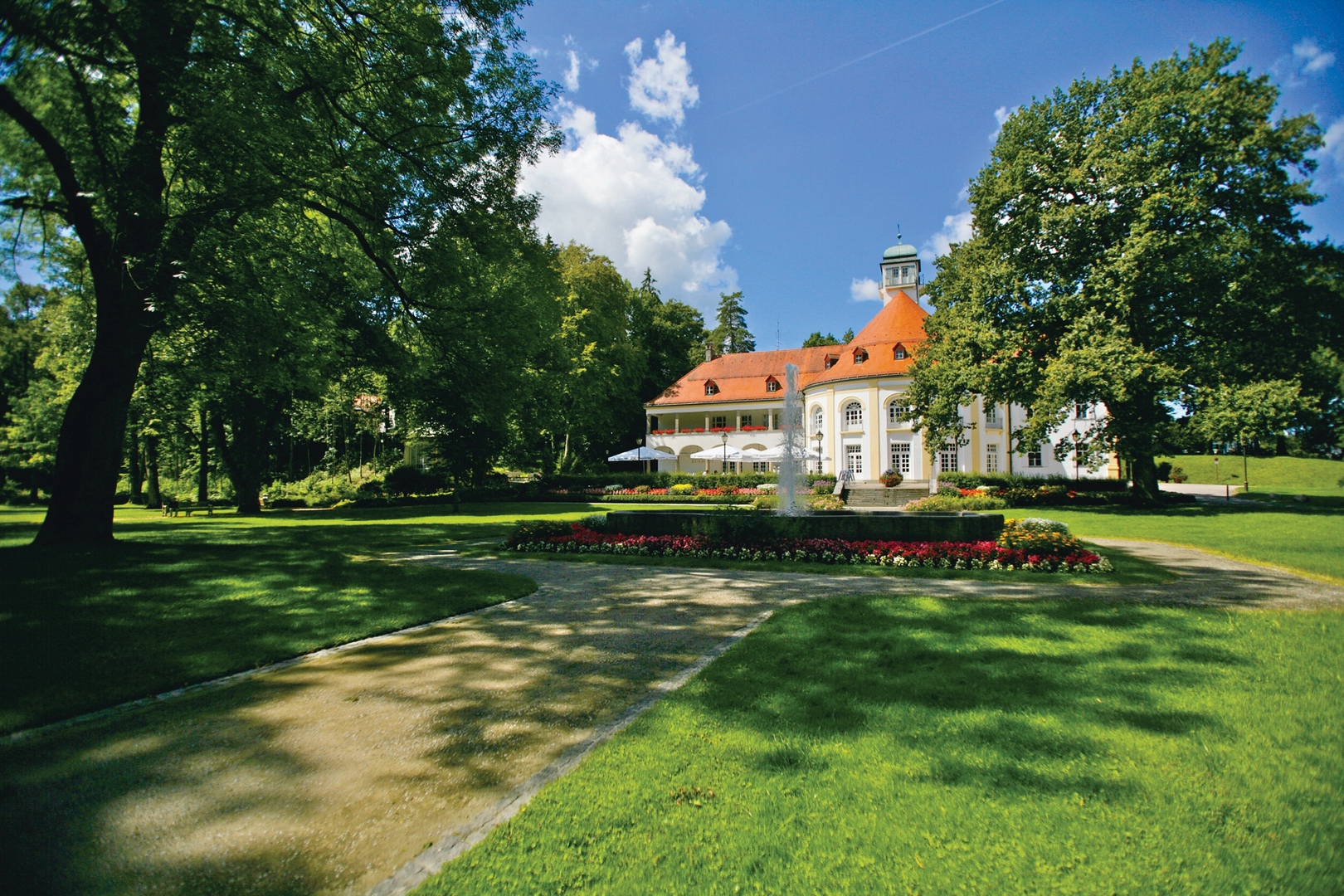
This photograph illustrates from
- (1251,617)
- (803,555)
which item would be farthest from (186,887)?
(803,555)

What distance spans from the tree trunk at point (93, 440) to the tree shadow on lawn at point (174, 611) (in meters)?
0.76

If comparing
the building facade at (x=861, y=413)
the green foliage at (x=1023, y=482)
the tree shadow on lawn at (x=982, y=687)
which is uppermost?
the building facade at (x=861, y=413)

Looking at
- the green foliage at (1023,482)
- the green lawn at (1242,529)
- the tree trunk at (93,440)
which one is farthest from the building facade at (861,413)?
the tree trunk at (93,440)

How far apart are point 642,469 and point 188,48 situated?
43125mm

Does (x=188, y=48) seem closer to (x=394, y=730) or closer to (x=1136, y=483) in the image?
(x=394, y=730)

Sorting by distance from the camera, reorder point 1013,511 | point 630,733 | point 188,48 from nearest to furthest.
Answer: point 630,733 < point 188,48 < point 1013,511

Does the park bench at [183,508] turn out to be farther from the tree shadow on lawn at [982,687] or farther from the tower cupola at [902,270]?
the tower cupola at [902,270]

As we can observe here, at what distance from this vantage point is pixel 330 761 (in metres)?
3.68

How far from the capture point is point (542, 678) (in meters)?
5.19

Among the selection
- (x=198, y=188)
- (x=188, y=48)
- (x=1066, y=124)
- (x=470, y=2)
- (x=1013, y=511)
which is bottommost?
(x=1013, y=511)

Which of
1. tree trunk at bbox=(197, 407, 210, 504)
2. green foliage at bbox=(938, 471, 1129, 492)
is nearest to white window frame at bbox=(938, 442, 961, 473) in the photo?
green foliage at bbox=(938, 471, 1129, 492)

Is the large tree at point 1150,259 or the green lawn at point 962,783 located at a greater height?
the large tree at point 1150,259

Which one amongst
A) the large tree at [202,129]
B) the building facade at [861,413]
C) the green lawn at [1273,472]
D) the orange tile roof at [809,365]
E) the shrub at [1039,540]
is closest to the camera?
the large tree at [202,129]

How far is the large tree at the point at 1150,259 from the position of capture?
2197 cm
